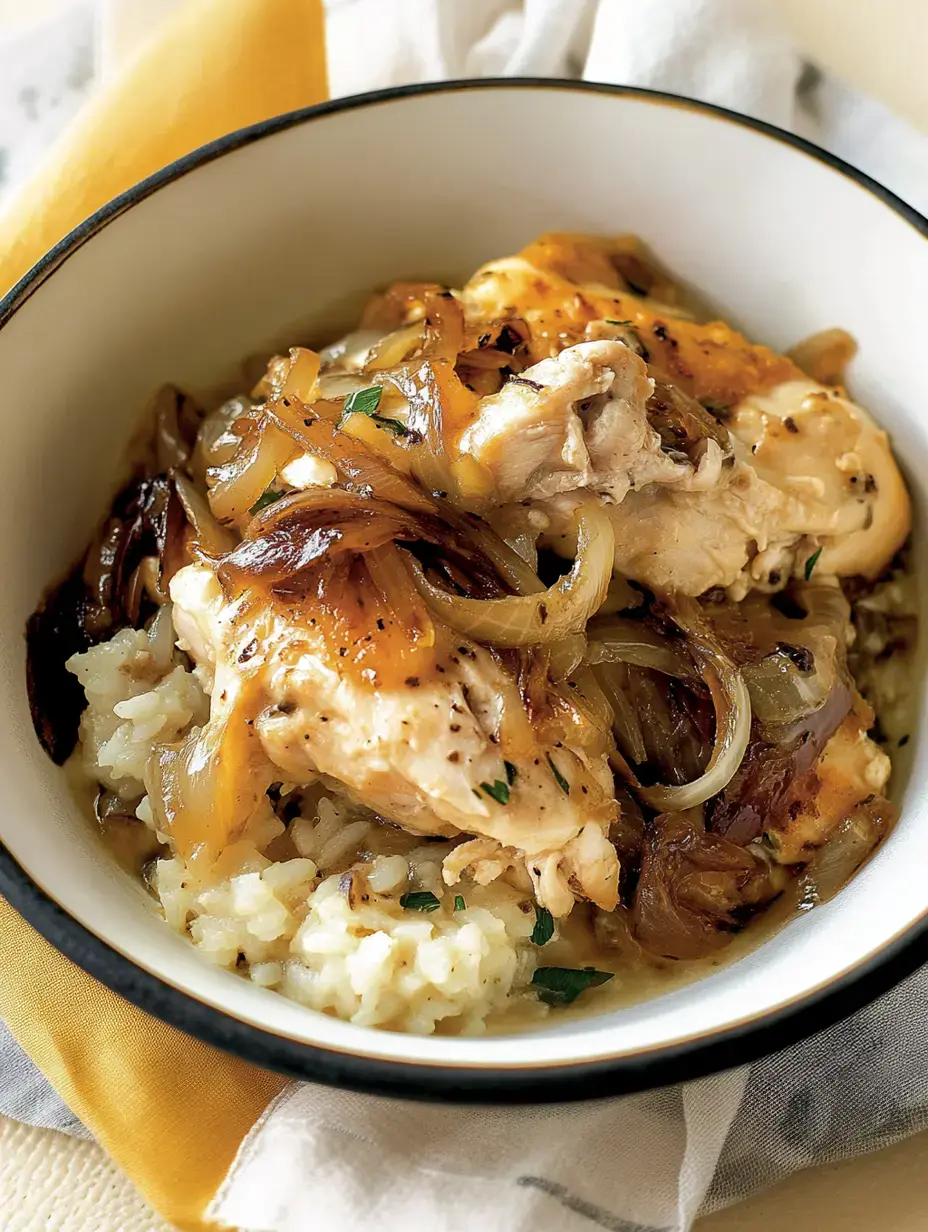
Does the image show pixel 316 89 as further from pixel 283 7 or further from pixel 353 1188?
pixel 353 1188

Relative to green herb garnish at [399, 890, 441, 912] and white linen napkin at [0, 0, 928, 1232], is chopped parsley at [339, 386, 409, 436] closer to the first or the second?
green herb garnish at [399, 890, 441, 912]

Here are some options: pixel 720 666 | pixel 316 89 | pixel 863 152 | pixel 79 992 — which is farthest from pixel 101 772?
pixel 863 152

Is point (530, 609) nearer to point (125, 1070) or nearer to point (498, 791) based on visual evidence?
point (498, 791)

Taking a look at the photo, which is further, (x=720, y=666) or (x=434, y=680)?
(x=720, y=666)

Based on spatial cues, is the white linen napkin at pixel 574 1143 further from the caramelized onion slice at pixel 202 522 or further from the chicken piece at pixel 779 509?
the caramelized onion slice at pixel 202 522

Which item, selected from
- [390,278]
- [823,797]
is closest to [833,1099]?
[823,797]

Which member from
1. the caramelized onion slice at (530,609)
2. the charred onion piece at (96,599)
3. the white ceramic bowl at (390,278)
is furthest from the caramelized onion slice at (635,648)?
the charred onion piece at (96,599)
